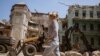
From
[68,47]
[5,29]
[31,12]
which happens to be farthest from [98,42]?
[68,47]

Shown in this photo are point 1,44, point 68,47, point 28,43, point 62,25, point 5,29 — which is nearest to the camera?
point 28,43

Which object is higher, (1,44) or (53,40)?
(53,40)

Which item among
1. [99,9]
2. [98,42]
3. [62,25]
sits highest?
[99,9]

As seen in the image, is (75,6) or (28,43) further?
(75,6)

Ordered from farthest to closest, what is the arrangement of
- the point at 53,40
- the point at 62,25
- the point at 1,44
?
the point at 62,25, the point at 1,44, the point at 53,40

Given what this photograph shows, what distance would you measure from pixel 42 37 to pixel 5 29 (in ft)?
72.2

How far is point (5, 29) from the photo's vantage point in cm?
4800

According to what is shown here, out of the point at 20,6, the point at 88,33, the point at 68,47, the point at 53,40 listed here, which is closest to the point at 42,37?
the point at 68,47

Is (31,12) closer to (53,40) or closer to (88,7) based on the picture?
(88,7)

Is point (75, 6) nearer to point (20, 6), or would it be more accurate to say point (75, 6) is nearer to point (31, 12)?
point (31, 12)

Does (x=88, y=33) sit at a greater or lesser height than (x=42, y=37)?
lesser

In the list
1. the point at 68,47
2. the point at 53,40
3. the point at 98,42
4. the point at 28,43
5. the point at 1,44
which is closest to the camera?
the point at 53,40

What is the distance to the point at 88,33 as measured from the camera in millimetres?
55469

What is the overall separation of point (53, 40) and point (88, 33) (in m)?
49.0
